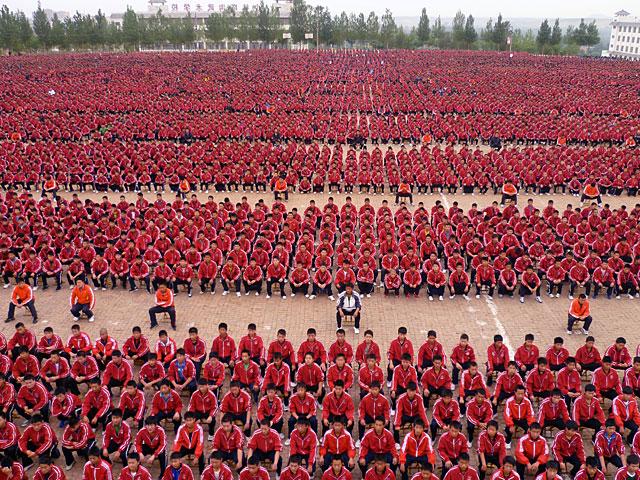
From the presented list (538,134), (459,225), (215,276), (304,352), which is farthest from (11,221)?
(538,134)

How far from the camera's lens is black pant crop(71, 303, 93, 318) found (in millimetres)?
10562

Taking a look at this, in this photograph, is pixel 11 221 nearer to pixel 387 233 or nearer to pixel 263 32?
pixel 387 233

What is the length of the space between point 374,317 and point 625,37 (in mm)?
94934

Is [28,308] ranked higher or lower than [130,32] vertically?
lower

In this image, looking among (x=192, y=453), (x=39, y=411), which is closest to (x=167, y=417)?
(x=192, y=453)

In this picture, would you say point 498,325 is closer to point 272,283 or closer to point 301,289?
point 301,289

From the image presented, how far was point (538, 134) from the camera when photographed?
25.8 m

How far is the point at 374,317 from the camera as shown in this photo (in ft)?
35.7

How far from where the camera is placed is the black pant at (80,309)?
416 inches

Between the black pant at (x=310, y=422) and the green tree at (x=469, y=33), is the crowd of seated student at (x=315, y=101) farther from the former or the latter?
the green tree at (x=469, y=33)

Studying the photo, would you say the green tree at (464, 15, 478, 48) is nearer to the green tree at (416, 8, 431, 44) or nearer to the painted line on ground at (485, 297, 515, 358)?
the green tree at (416, 8, 431, 44)

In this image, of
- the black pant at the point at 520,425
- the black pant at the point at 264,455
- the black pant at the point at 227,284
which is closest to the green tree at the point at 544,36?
the black pant at the point at 227,284

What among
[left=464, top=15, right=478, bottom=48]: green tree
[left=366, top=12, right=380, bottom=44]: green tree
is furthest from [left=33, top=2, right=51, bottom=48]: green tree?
[left=464, top=15, right=478, bottom=48]: green tree

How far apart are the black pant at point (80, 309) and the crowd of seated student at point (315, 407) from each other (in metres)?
A: 1.69
